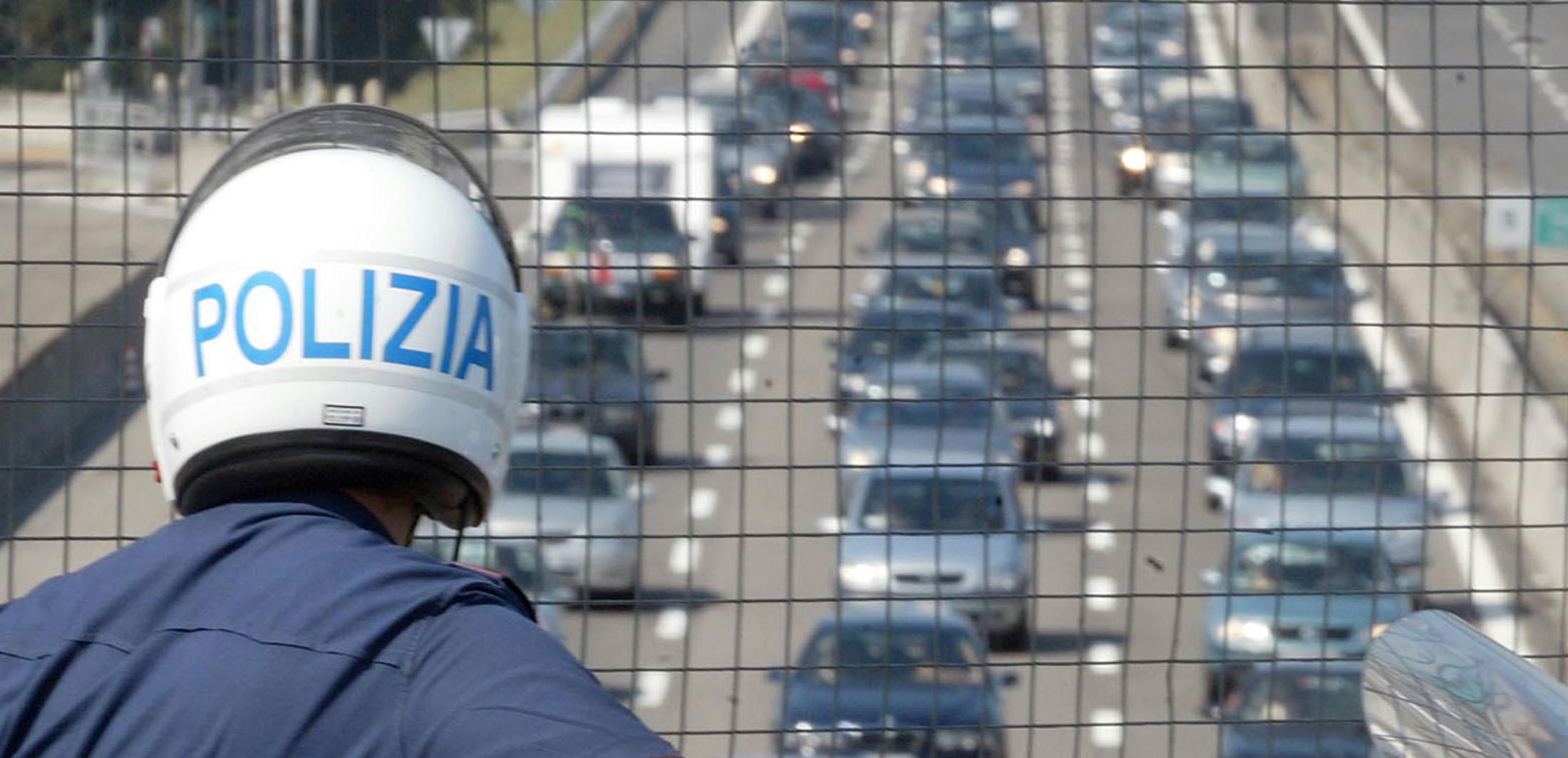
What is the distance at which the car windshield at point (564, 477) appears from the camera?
3.55 m

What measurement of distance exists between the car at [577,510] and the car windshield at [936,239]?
2.38 feet

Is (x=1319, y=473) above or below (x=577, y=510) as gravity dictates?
above

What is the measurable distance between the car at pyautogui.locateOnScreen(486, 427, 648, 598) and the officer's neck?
0.22m

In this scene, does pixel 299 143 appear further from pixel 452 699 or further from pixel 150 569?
pixel 452 699

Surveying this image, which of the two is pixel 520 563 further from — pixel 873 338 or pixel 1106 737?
pixel 1106 737

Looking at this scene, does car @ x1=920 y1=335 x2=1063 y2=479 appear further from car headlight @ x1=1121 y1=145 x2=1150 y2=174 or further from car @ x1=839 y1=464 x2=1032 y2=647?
car headlight @ x1=1121 y1=145 x2=1150 y2=174

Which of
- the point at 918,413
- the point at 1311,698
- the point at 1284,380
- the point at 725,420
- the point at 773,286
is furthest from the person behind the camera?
the point at 773,286

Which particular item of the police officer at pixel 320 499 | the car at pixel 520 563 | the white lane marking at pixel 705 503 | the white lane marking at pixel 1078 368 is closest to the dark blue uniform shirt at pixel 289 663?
the police officer at pixel 320 499

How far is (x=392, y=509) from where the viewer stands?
1945mm

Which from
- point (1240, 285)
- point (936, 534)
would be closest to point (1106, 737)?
point (936, 534)

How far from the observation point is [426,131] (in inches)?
87.8

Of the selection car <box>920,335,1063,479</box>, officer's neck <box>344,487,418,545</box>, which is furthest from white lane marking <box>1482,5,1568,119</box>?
officer's neck <box>344,487,418,545</box>

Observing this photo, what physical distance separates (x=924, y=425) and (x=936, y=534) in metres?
1.40

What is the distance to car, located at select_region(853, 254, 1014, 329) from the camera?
11.7 ft
